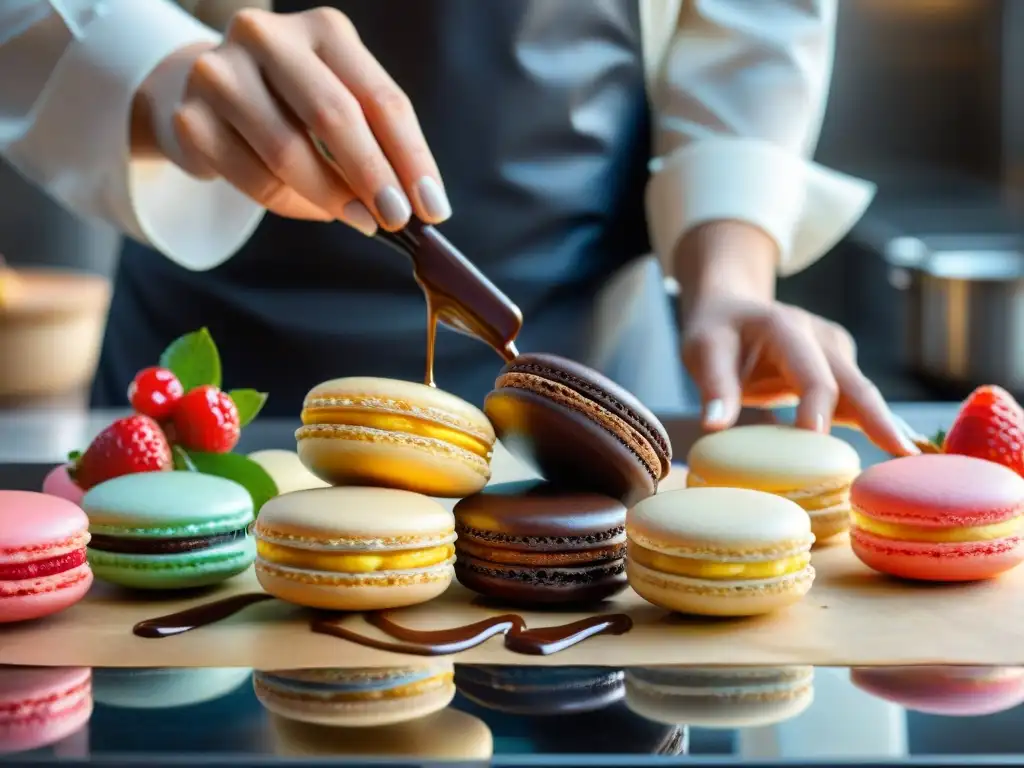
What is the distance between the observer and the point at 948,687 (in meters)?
0.73

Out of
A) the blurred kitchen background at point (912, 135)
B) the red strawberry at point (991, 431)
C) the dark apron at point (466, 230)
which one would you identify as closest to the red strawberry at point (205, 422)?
the dark apron at point (466, 230)

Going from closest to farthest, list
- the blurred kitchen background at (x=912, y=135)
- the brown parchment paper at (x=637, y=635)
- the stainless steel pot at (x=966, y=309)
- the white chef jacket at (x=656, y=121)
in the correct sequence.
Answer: the brown parchment paper at (x=637, y=635), the white chef jacket at (x=656, y=121), the stainless steel pot at (x=966, y=309), the blurred kitchen background at (x=912, y=135)

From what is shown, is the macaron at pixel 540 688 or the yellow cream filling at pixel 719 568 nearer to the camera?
the macaron at pixel 540 688

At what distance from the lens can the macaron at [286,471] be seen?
1.13 m

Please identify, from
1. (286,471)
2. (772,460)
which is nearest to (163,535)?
(286,471)

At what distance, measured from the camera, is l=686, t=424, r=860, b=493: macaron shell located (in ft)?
3.45

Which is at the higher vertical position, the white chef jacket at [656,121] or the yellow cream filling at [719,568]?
the white chef jacket at [656,121]

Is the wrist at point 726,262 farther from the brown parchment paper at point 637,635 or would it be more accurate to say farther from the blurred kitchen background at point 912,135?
the blurred kitchen background at point 912,135

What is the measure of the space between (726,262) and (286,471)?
56 centimetres

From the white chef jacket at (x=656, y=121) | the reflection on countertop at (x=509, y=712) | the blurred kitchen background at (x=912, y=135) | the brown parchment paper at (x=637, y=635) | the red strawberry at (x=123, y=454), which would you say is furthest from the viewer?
the blurred kitchen background at (x=912, y=135)

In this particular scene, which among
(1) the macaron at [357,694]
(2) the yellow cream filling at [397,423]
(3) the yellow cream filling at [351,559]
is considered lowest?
(1) the macaron at [357,694]

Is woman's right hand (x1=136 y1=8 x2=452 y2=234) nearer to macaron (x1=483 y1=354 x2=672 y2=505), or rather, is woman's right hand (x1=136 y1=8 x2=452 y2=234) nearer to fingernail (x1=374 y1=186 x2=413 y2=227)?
fingernail (x1=374 y1=186 x2=413 y2=227)

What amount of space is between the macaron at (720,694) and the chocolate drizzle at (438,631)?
0.08 metres

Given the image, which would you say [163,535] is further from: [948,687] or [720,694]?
[948,687]
